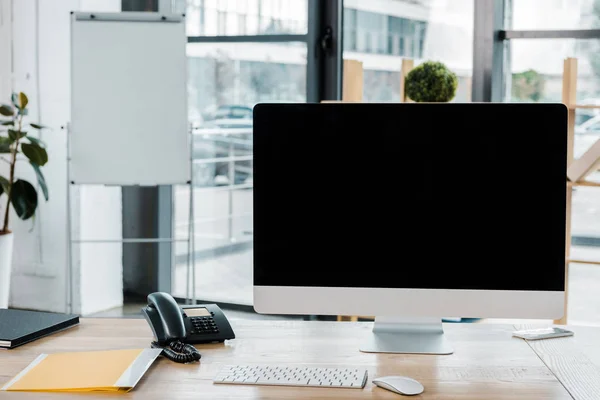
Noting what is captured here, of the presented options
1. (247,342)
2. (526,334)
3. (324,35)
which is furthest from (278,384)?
(324,35)

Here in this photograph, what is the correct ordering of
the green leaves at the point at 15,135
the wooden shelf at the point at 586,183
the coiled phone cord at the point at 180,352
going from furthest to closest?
the green leaves at the point at 15,135 < the wooden shelf at the point at 586,183 < the coiled phone cord at the point at 180,352

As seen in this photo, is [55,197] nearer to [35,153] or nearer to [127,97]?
[35,153]

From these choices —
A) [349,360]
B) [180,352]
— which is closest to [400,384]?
[349,360]

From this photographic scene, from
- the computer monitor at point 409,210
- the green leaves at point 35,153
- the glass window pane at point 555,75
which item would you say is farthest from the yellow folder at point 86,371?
the glass window pane at point 555,75

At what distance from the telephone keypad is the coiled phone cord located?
2.7 inches

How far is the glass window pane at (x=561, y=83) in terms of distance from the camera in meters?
3.66

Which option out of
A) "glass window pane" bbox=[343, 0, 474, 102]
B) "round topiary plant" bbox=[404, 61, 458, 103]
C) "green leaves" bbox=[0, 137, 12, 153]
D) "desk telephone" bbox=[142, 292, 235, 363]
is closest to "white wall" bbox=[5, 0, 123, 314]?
"green leaves" bbox=[0, 137, 12, 153]

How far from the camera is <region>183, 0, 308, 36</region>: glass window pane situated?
4.07 metres

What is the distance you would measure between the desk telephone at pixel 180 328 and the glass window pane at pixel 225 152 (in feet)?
7.89

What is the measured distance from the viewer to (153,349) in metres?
1.66

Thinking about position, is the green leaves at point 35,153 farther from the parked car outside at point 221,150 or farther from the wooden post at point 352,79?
the wooden post at point 352,79

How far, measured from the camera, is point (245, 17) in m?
4.16

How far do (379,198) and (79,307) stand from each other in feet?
9.57

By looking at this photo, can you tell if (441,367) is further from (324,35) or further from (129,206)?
(129,206)
